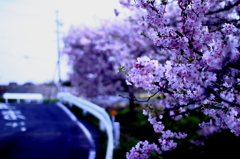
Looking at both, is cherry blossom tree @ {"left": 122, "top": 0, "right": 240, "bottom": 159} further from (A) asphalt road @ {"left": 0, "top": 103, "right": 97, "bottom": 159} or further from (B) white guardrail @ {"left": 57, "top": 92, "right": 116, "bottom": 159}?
(A) asphalt road @ {"left": 0, "top": 103, "right": 97, "bottom": 159}

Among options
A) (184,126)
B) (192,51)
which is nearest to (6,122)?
(184,126)

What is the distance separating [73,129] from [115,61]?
8.61 metres

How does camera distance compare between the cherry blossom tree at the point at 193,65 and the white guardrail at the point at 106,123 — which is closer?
the cherry blossom tree at the point at 193,65

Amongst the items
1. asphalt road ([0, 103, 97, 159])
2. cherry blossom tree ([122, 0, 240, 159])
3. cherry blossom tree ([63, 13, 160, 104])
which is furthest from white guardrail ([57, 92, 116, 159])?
cherry blossom tree ([63, 13, 160, 104])

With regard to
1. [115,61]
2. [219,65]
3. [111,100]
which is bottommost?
[111,100]

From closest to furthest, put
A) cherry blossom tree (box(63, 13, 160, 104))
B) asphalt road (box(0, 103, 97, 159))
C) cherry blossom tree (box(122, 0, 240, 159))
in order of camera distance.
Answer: cherry blossom tree (box(122, 0, 240, 159)) → asphalt road (box(0, 103, 97, 159)) → cherry blossom tree (box(63, 13, 160, 104))

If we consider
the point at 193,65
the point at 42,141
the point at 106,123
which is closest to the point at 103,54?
the point at 106,123

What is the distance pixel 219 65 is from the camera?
2.99 metres

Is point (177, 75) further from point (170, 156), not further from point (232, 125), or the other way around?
point (170, 156)

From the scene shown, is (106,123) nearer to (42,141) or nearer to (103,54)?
(42,141)

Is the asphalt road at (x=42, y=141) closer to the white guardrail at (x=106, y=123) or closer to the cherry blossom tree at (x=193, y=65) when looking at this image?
the white guardrail at (x=106, y=123)

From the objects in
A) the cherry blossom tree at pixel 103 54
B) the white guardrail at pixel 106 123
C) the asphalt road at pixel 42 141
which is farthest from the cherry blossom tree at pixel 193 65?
the cherry blossom tree at pixel 103 54

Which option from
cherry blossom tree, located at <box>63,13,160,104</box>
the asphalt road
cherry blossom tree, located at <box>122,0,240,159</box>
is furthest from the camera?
cherry blossom tree, located at <box>63,13,160,104</box>

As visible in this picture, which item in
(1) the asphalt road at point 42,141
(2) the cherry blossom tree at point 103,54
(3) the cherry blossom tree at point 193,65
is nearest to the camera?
(3) the cherry blossom tree at point 193,65
